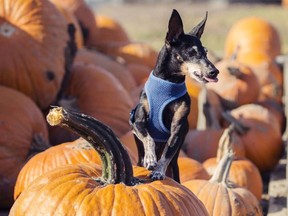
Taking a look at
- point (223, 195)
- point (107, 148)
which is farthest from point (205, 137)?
point (107, 148)

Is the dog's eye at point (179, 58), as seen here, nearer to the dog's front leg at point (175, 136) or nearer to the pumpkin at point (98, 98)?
the dog's front leg at point (175, 136)

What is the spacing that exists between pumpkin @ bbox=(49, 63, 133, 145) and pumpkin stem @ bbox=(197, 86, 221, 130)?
619mm

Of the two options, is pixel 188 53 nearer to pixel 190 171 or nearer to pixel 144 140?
pixel 144 140

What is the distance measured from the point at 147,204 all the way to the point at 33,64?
2203 mm

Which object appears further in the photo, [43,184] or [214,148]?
[214,148]

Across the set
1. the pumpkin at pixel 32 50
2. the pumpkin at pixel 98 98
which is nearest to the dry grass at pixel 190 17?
the pumpkin at pixel 98 98

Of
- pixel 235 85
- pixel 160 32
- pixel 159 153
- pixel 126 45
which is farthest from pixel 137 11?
pixel 159 153

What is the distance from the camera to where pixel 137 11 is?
21438 millimetres

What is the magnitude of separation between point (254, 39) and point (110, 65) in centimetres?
241

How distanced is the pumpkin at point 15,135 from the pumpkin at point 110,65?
5.14ft

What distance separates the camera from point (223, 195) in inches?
153

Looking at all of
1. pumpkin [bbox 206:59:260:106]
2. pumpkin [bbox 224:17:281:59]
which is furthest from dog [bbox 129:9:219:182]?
pumpkin [bbox 224:17:281:59]

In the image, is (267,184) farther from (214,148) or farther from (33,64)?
(33,64)

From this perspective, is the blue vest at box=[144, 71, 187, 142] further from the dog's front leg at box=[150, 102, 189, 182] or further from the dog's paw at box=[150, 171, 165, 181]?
the dog's paw at box=[150, 171, 165, 181]
